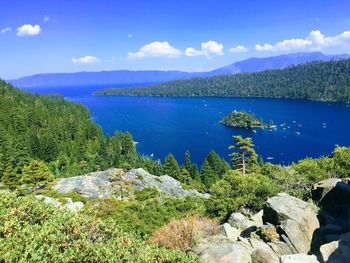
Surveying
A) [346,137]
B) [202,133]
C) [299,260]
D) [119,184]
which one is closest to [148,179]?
[119,184]

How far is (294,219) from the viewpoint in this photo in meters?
18.5

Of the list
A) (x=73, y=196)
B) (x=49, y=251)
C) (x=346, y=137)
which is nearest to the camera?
(x=49, y=251)

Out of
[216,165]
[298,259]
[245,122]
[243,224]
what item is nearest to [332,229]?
[298,259]

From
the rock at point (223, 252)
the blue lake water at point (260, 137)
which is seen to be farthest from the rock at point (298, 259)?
the blue lake water at point (260, 137)

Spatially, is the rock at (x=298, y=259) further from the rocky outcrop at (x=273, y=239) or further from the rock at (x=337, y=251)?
the rock at (x=337, y=251)

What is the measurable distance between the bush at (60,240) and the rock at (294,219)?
322 inches

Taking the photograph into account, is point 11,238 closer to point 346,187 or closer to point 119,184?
point 346,187

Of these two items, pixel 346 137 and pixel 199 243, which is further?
pixel 346 137

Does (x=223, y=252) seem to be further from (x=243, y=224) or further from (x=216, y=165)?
(x=216, y=165)

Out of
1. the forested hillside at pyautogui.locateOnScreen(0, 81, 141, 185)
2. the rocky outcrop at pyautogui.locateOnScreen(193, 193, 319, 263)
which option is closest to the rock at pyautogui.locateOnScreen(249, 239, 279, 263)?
the rocky outcrop at pyautogui.locateOnScreen(193, 193, 319, 263)

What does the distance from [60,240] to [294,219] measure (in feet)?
43.7

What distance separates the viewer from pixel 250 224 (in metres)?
22.1

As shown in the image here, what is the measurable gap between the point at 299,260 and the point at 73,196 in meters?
45.5

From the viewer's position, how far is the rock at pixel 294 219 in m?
17.8
